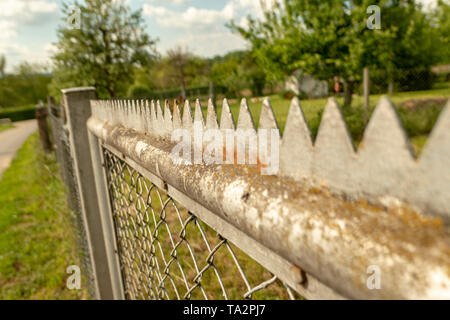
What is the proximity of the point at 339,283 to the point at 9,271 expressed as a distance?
A: 18.1ft

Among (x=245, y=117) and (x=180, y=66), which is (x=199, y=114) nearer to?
(x=245, y=117)

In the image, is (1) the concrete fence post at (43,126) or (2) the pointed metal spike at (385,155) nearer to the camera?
(2) the pointed metal spike at (385,155)

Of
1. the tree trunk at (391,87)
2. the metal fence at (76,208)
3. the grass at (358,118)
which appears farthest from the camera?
the tree trunk at (391,87)

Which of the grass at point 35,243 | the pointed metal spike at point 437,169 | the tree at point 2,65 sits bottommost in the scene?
the grass at point 35,243

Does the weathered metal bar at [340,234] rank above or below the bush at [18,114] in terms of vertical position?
above

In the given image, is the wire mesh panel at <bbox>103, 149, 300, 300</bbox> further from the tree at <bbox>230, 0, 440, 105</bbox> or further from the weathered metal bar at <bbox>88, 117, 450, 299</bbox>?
the tree at <bbox>230, 0, 440, 105</bbox>

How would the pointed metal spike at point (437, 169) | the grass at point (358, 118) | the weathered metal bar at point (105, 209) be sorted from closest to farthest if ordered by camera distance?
1. the pointed metal spike at point (437, 169)
2. the grass at point (358, 118)
3. the weathered metal bar at point (105, 209)

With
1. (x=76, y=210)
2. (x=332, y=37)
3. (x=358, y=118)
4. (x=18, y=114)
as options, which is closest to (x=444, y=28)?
(x=332, y=37)

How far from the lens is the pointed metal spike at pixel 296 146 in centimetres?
57

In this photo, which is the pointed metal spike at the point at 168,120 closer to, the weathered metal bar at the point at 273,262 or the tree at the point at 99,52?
the weathered metal bar at the point at 273,262

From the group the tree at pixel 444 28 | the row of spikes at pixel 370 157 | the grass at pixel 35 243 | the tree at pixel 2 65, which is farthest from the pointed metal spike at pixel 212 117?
the tree at pixel 2 65

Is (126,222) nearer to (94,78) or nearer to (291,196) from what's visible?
(291,196)

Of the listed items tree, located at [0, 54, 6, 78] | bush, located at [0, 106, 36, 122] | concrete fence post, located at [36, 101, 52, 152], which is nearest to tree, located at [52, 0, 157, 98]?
concrete fence post, located at [36, 101, 52, 152]

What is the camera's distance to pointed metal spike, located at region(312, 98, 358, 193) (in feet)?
1.63
